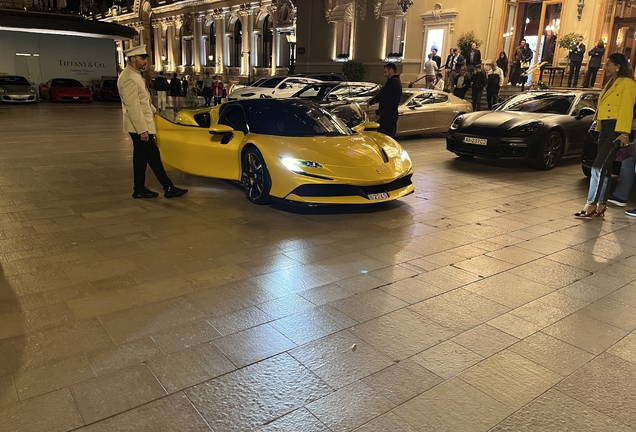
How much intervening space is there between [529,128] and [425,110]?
453cm

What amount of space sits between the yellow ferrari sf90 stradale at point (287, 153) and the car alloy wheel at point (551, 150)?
4.02 metres

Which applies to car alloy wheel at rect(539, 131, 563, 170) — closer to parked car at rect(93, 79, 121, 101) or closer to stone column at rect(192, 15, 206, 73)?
parked car at rect(93, 79, 121, 101)

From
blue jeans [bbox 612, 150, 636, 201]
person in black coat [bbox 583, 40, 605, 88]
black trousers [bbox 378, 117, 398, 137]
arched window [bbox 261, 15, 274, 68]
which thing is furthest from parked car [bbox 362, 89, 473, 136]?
arched window [bbox 261, 15, 274, 68]

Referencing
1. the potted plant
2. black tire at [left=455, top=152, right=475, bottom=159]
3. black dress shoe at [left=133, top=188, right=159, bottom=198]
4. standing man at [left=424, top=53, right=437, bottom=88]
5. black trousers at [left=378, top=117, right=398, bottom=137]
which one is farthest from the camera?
the potted plant

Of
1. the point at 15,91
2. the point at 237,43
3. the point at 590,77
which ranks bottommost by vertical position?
the point at 15,91

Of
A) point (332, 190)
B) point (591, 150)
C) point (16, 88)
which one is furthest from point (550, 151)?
point (16, 88)

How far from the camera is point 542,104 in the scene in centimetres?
1027

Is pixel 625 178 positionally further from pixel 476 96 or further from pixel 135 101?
pixel 476 96

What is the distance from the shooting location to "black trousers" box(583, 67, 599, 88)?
54.3 feet

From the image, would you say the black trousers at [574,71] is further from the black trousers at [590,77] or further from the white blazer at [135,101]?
the white blazer at [135,101]

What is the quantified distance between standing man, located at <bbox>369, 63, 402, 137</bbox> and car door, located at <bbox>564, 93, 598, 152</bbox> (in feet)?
11.3

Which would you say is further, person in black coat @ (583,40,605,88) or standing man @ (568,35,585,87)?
standing man @ (568,35,585,87)

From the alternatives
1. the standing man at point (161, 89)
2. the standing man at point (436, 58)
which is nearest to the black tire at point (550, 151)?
the standing man at point (436, 58)

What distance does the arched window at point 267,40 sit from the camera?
37.3 metres
